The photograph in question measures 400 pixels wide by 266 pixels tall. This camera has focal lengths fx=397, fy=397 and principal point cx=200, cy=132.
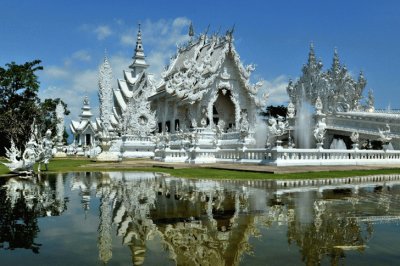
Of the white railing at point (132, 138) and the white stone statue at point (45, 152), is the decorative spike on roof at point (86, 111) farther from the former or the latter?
the white stone statue at point (45, 152)

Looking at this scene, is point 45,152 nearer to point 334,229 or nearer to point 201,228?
point 201,228

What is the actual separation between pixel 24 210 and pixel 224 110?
3214 centimetres

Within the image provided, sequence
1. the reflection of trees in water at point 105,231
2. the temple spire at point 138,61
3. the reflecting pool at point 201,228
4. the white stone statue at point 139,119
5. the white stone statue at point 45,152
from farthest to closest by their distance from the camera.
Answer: the temple spire at point 138,61
the white stone statue at point 139,119
the white stone statue at point 45,152
the reflection of trees in water at point 105,231
the reflecting pool at point 201,228

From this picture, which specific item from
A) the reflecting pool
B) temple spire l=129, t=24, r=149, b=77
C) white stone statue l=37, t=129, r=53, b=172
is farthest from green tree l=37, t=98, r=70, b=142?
the reflecting pool

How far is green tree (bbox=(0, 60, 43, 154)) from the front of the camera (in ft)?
135

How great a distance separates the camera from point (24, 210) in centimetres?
735

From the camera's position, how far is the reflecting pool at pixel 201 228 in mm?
4465

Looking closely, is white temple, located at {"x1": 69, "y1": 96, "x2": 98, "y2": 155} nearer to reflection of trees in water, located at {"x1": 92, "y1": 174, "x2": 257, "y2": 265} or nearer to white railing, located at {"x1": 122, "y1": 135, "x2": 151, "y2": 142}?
white railing, located at {"x1": 122, "y1": 135, "x2": 151, "y2": 142}

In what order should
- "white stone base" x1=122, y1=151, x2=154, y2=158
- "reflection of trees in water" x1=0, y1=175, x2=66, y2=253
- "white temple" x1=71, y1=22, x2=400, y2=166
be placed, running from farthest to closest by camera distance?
"white stone base" x1=122, y1=151, x2=154, y2=158 → "white temple" x1=71, y1=22, x2=400, y2=166 → "reflection of trees in water" x1=0, y1=175, x2=66, y2=253

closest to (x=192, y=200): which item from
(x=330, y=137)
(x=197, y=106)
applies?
(x=197, y=106)

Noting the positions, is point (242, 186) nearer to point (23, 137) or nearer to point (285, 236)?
point (285, 236)

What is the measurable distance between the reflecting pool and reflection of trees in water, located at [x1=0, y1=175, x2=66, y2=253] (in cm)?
2

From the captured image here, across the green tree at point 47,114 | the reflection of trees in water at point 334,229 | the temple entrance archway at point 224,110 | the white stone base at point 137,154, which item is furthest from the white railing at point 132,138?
the reflection of trees in water at point 334,229

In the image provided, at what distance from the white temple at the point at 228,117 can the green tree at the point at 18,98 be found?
28.0 ft
